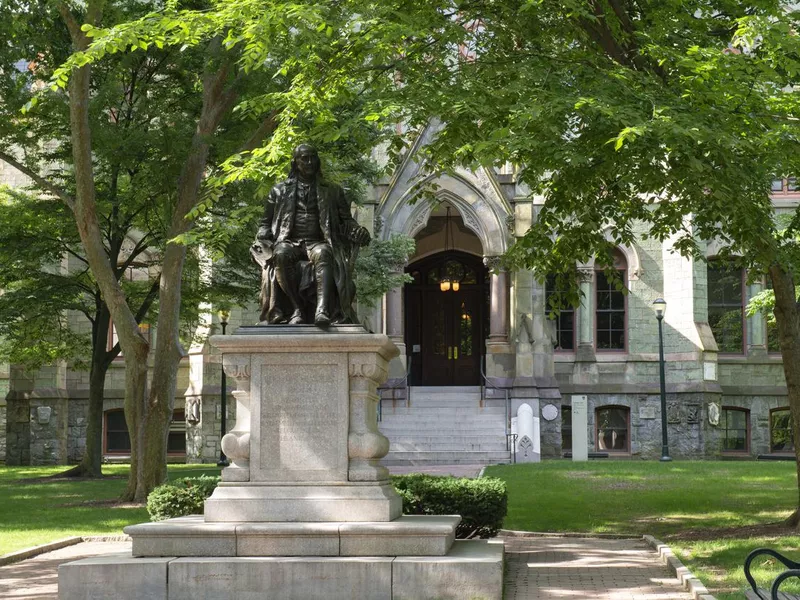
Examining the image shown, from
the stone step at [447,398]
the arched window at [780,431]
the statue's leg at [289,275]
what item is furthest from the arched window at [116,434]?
the statue's leg at [289,275]

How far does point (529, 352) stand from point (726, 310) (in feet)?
24.0

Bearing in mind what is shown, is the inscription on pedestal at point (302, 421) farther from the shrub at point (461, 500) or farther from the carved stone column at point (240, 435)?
the shrub at point (461, 500)

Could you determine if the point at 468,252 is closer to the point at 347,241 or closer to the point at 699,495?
the point at 699,495

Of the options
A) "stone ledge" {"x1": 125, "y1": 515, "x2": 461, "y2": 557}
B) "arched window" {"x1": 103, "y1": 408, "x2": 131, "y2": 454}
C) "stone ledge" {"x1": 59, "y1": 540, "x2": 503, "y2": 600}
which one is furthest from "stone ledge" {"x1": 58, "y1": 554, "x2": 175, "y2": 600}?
"arched window" {"x1": 103, "y1": 408, "x2": 131, "y2": 454}

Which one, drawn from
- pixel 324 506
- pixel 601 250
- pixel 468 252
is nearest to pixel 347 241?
pixel 324 506

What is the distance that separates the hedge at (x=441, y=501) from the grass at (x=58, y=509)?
7.14 ft

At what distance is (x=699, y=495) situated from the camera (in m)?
19.5

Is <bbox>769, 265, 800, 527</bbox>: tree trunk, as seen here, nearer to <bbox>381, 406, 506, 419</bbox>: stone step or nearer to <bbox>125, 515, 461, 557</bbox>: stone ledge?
<bbox>125, 515, 461, 557</bbox>: stone ledge

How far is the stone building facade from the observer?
31.3m

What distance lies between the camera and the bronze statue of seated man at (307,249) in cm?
1065

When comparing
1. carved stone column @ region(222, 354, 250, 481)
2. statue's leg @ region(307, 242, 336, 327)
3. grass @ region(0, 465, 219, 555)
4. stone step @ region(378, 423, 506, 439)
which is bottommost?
grass @ region(0, 465, 219, 555)

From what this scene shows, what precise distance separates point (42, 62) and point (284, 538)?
13.2 meters

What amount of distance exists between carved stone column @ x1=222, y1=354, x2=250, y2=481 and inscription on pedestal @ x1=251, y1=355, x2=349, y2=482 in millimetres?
115

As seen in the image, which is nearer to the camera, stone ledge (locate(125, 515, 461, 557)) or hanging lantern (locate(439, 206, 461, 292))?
stone ledge (locate(125, 515, 461, 557))
